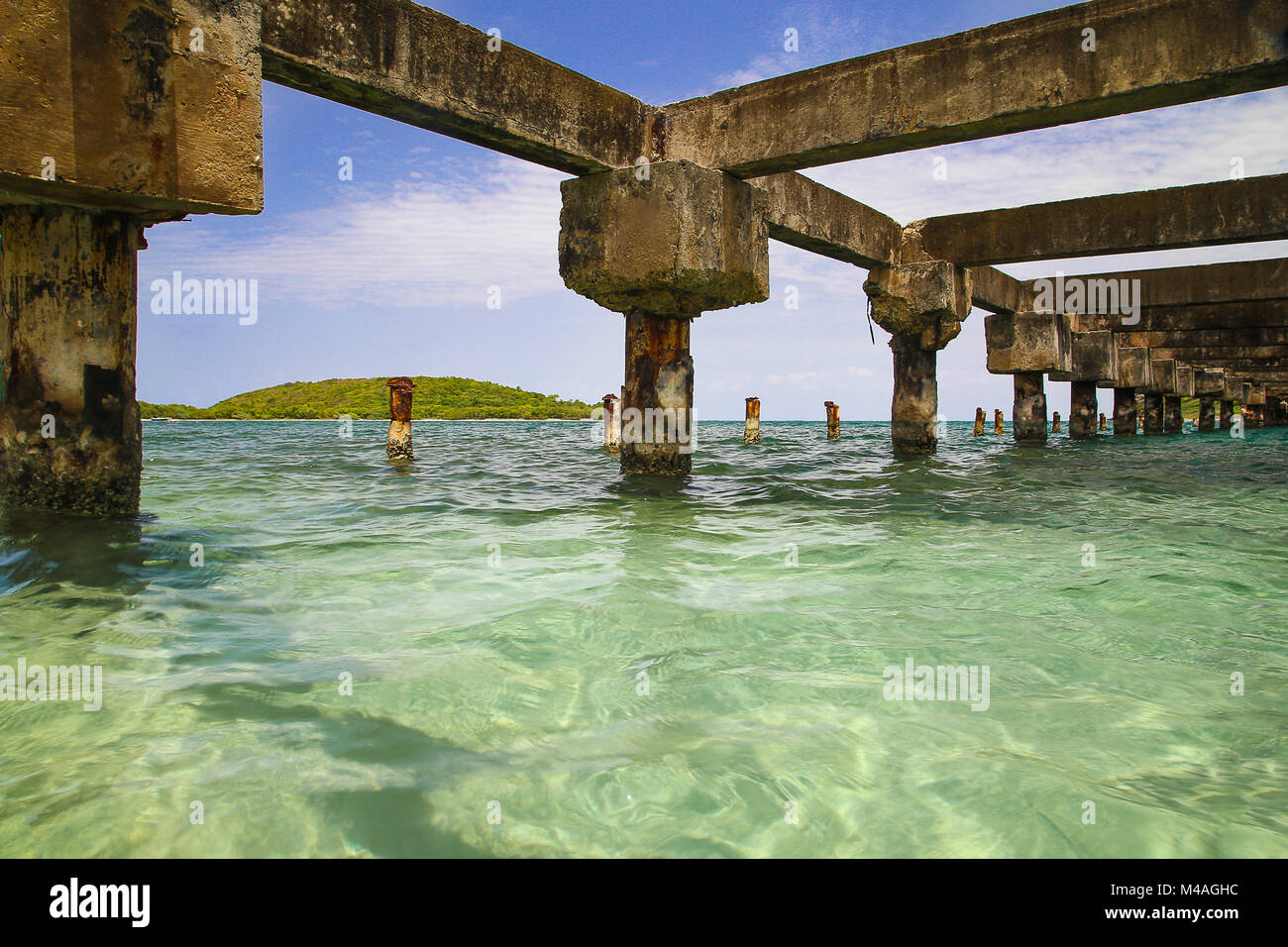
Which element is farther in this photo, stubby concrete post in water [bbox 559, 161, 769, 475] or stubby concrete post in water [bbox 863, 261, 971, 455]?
stubby concrete post in water [bbox 863, 261, 971, 455]

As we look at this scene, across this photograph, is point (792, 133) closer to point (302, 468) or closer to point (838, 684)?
point (838, 684)

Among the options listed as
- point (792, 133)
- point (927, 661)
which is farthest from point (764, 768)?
point (792, 133)

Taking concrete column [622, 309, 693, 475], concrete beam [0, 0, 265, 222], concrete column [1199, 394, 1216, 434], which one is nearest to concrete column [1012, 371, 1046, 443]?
concrete column [622, 309, 693, 475]

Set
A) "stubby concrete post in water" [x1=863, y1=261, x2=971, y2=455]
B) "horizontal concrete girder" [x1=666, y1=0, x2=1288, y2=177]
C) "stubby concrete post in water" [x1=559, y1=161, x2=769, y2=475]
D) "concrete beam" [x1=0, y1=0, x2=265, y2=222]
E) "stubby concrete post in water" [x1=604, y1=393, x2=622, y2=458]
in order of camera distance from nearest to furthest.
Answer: "concrete beam" [x1=0, y1=0, x2=265, y2=222]
"horizontal concrete girder" [x1=666, y1=0, x2=1288, y2=177]
"stubby concrete post in water" [x1=559, y1=161, x2=769, y2=475]
"stubby concrete post in water" [x1=863, y1=261, x2=971, y2=455]
"stubby concrete post in water" [x1=604, y1=393, x2=622, y2=458]

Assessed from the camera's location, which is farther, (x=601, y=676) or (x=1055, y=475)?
(x=1055, y=475)

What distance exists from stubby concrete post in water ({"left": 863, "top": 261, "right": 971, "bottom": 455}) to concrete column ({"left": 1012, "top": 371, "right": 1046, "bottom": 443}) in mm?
5304

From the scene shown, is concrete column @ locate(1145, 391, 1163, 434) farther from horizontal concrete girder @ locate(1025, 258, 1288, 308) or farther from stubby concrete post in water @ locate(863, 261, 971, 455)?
stubby concrete post in water @ locate(863, 261, 971, 455)

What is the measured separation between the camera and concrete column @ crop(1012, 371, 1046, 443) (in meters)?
19.3

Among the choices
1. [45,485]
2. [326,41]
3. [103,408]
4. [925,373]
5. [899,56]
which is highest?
[899,56]

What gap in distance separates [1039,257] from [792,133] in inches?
265

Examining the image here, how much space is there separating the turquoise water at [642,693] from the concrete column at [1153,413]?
31.9m

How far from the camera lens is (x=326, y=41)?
5.36m
